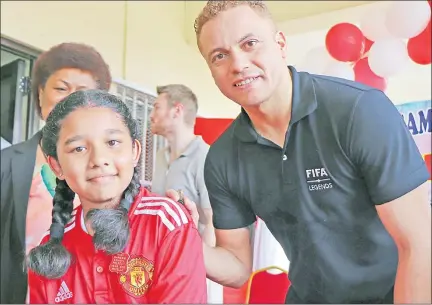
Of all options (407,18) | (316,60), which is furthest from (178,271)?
(407,18)

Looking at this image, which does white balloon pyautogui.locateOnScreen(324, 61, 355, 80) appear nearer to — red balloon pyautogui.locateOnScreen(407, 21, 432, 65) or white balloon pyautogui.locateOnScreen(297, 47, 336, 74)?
white balloon pyautogui.locateOnScreen(297, 47, 336, 74)

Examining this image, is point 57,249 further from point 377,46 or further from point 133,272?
point 377,46

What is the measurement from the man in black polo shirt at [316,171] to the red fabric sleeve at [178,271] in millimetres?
81

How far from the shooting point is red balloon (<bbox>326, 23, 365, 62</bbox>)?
0.77 meters

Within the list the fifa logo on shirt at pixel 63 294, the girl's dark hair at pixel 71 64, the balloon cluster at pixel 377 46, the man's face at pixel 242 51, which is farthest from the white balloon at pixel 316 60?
the fifa logo on shirt at pixel 63 294

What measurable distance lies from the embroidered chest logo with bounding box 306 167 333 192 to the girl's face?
174 mm

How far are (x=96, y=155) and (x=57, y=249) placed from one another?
100 mm

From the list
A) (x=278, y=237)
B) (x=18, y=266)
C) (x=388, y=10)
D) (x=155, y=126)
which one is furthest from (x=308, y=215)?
(x=388, y=10)

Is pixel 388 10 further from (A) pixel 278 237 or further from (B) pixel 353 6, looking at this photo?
(A) pixel 278 237

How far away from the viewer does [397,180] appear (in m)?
0.48

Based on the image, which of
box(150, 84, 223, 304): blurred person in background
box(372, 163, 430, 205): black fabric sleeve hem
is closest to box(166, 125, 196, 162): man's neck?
box(150, 84, 223, 304): blurred person in background

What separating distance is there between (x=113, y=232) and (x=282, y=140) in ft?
0.63

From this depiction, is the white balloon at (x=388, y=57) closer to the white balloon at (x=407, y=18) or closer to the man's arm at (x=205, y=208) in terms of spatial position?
the white balloon at (x=407, y=18)

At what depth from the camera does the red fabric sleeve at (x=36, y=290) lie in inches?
20.0
